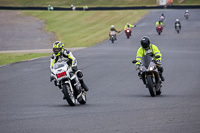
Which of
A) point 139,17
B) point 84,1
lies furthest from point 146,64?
point 84,1

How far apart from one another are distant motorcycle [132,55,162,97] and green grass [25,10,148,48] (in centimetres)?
3290

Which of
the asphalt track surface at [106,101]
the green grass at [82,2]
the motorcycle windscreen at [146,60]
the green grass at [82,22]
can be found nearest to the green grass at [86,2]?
the green grass at [82,2]

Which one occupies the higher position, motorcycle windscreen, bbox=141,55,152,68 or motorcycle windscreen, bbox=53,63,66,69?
motorcycle windscreen, bbox=53,63,66,69

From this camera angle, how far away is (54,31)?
5788 centimetres

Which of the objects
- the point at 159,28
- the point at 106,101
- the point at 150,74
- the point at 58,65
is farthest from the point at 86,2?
the point at 58,65

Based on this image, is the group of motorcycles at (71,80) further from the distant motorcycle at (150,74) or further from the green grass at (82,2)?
the green grass at (82,2)

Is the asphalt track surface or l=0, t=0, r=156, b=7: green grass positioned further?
l=0, t=0, r=156, b=7: green grass

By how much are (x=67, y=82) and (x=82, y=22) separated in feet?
188

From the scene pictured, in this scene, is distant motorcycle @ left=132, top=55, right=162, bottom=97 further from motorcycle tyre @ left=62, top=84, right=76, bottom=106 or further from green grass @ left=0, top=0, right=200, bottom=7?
green grass @ left=0, top=0, right=200, bottom=7

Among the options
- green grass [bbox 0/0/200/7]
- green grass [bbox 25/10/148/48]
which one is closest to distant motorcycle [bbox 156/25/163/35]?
green grass [bbox 25/10/148/48]

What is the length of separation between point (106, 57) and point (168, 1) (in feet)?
195

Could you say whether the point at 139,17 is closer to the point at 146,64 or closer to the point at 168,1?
the point at 168,1

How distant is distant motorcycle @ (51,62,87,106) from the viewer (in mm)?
10163

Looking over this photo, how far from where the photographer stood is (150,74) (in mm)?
12078
